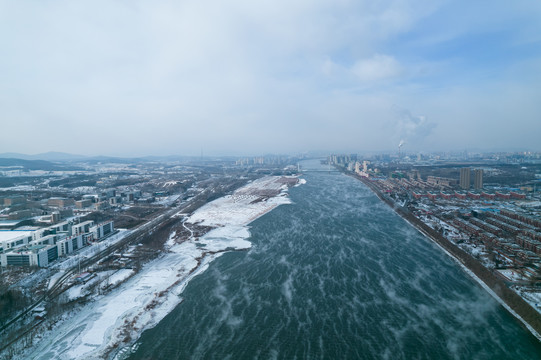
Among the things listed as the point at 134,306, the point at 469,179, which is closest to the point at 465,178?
the point at 469,179

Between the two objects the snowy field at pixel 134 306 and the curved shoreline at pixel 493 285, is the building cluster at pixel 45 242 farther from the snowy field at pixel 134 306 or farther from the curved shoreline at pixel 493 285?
the curved shoreline at pixel 493 285

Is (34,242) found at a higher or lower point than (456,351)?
higher

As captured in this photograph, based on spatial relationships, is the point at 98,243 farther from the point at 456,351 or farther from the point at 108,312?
the point at 456,351

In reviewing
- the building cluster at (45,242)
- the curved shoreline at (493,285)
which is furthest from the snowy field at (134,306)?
the curved shoreline at (493,285)

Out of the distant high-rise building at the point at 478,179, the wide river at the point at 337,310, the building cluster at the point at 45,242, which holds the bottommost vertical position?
the wide river at the point at 337,310

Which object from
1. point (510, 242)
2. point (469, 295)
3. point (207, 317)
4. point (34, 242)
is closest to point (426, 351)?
point (469, 295)

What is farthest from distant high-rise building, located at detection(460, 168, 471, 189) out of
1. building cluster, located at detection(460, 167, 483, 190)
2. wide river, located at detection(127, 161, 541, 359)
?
wide river, located at detection(127, 161, 541, 359)

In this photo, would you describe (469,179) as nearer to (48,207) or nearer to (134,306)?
(134,306)
